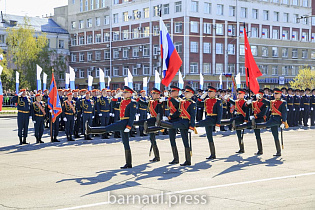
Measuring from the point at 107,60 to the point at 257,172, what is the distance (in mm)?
58109

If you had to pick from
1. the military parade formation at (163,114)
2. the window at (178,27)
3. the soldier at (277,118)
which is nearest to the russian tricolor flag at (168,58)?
the military parade formation at (163,114)

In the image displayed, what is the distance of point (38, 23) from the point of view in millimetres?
72375

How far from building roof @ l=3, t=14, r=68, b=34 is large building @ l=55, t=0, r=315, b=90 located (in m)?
1.45

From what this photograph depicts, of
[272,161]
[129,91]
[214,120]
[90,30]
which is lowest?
[272,161]

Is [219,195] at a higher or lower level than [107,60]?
lower

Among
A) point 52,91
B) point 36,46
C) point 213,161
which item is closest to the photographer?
point 213,161

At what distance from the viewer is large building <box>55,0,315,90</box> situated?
5925 cm

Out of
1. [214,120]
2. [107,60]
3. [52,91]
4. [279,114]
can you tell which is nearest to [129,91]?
[214,120]

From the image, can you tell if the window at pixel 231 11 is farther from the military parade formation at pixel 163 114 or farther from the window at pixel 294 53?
the military parade formation at pixel 163 114

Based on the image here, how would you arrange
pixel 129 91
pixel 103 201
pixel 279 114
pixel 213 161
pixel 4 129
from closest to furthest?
pixel 103 201
pixel 129 91
pixel 213 161
pixel 279 114
pixel 4 129

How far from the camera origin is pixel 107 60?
67750mm

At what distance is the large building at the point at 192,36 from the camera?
5925 centimetres

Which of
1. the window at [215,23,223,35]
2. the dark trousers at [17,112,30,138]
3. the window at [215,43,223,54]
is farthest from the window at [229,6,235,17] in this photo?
the dark trousers at [17,112,30,138]

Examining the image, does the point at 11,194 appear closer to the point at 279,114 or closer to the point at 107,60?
the point at 279,114
